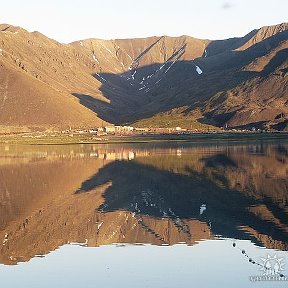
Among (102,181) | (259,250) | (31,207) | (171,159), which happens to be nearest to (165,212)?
(31,207)

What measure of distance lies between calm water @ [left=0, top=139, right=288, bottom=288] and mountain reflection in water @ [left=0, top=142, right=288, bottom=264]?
0.09 m

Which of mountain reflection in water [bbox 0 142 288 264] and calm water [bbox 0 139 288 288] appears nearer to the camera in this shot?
calm water [bbox 0 139 288 288]

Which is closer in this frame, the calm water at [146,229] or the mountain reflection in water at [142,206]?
the calm water at [146,229]

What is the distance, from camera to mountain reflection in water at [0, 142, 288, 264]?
4653 cm

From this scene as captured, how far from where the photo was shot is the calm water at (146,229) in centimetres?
3584

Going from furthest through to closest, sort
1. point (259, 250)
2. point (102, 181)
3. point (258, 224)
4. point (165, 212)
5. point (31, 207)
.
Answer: point (102, 181)
point (31, 207)
point (165, 212)
point (258, 224)
point (259, 250)

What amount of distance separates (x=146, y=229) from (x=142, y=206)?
1274 centimetres

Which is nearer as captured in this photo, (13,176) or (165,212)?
(165,212)

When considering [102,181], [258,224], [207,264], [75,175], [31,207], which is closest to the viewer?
[207,264]

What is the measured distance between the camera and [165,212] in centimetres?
5841

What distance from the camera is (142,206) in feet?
206

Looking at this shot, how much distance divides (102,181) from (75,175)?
35.8ft

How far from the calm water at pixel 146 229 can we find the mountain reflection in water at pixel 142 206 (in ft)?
0.28

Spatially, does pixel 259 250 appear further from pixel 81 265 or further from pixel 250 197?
pixel 250 197
